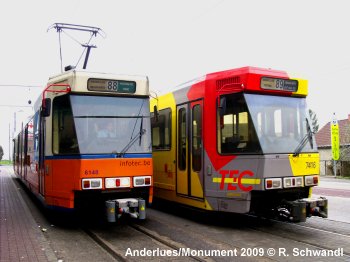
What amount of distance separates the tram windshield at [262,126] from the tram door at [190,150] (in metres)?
0.78

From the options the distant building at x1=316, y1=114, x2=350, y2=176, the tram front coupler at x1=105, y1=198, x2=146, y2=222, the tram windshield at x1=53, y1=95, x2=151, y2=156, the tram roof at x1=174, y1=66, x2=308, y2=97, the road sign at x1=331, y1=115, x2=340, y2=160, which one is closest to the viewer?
the tram front coupler at x1=105, y1=198, x2=146, y2=222

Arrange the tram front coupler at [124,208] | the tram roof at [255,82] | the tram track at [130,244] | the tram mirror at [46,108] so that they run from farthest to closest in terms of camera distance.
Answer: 1. the tram mirror at [46,108]
2. the tram roof at [255,82]
3. the tram front coupler at [124,208]
4. the tram track at [130,244]

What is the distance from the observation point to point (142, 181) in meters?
8.31

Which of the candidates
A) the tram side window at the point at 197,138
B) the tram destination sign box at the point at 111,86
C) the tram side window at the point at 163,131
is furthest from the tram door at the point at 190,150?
the tram destination sign box at the point at 111,86

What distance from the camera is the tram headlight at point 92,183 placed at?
7.69 meters

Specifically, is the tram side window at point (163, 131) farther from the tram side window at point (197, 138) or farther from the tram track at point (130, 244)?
the tram track at point (130, 244)

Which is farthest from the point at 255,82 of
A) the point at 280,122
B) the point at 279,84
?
the point at 280,122

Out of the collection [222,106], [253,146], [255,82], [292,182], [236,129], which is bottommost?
[292,182]

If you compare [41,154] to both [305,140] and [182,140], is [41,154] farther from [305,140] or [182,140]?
[305,140]

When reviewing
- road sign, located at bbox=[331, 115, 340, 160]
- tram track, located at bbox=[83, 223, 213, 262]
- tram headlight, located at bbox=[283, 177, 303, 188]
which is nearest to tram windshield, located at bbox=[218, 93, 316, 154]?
tram headlight, located at bbox=[283, 177, 303, 188]

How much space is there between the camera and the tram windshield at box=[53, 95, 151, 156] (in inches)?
312

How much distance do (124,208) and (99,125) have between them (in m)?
1.74

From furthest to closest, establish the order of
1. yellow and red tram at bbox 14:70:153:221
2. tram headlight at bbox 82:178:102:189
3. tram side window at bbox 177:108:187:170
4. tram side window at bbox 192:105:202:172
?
tram side window at bbox 177:108:187:170, tram side window at bbox 192:105:202:172, yellow and red tram at bbox 14:70:153:221, tram headlight at bbox 82:178:102:189

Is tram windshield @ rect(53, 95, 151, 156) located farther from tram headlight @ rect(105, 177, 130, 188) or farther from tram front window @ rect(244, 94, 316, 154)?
tram front window @ rect(244, 94, 316, 154)
